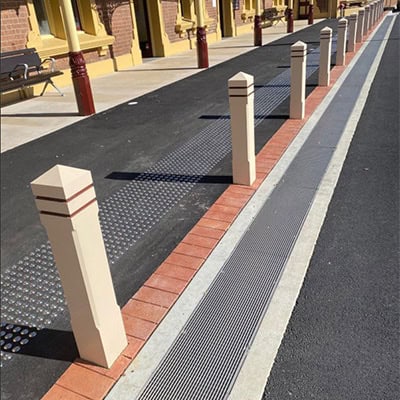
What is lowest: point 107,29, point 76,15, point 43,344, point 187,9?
point 43,344

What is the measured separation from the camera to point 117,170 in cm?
566

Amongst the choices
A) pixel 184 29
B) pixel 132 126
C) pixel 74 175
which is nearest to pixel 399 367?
pixel 74 175

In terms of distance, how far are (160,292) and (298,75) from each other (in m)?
5.01

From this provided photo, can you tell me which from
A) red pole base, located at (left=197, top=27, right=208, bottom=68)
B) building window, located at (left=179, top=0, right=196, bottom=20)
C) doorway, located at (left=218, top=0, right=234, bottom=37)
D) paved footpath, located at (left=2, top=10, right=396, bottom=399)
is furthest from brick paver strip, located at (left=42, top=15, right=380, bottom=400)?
doorway, located at (left=218, top=0, right=234, bottom=37)

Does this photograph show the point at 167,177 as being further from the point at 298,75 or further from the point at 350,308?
the point at 298,75

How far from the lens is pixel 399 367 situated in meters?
2.39

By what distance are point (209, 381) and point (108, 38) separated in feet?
43.3

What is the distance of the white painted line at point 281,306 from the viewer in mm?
2387

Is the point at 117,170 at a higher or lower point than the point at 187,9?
lower

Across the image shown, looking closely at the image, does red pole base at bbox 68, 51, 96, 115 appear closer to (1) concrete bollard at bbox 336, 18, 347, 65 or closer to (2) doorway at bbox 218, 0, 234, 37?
(1) concrete bollard at bbox 336, 18, 347, 65

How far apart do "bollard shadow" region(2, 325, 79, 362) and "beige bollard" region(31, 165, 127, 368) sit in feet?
0.72

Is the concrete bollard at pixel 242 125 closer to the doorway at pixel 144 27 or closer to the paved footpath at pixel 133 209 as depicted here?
the paved footpath at pixel 133 209

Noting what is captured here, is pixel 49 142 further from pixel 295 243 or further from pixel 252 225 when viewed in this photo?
pixel 295 243

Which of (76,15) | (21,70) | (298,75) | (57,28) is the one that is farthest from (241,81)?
(76,15)
